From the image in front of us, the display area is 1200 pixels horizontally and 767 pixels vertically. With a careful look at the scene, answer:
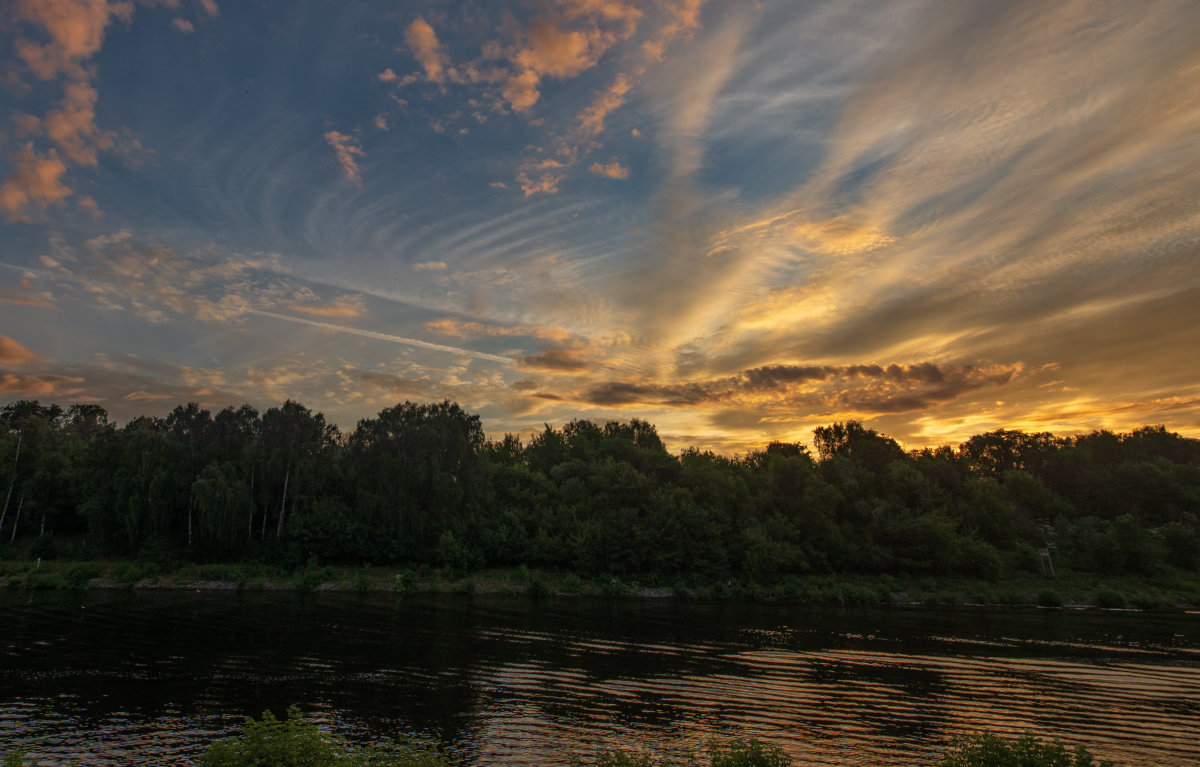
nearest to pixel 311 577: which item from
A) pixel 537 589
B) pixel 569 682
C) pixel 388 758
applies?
pixel 537 589

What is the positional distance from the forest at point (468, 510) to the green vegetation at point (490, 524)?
0.29 meters

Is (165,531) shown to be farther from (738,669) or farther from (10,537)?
(738,669)

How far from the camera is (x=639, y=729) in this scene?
71.2 ft

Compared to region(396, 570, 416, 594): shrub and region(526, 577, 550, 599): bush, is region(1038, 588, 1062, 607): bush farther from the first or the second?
region(396, 570, 416, 594): shrub

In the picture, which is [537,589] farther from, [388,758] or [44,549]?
[44,549]

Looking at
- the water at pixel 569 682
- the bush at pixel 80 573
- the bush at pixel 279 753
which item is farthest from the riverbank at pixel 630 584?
the bush at pixel 279 753

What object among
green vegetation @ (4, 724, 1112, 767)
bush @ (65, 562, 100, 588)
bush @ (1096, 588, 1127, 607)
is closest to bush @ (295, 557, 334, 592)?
bush @ (65, 562, 100, 588)

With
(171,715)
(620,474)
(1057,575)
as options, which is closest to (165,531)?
(620,474)

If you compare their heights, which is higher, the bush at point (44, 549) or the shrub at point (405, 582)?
the bush at point (44, 549)

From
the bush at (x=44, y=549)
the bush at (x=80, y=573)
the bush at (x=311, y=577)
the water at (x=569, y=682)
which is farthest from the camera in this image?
the bush at (x=44, y=549)

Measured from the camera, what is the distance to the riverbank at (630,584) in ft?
221

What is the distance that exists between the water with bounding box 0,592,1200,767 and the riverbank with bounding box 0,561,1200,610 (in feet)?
53.9

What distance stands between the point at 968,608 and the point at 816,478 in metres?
31.4

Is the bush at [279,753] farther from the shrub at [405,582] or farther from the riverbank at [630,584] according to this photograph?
the shrub at [405,582]
